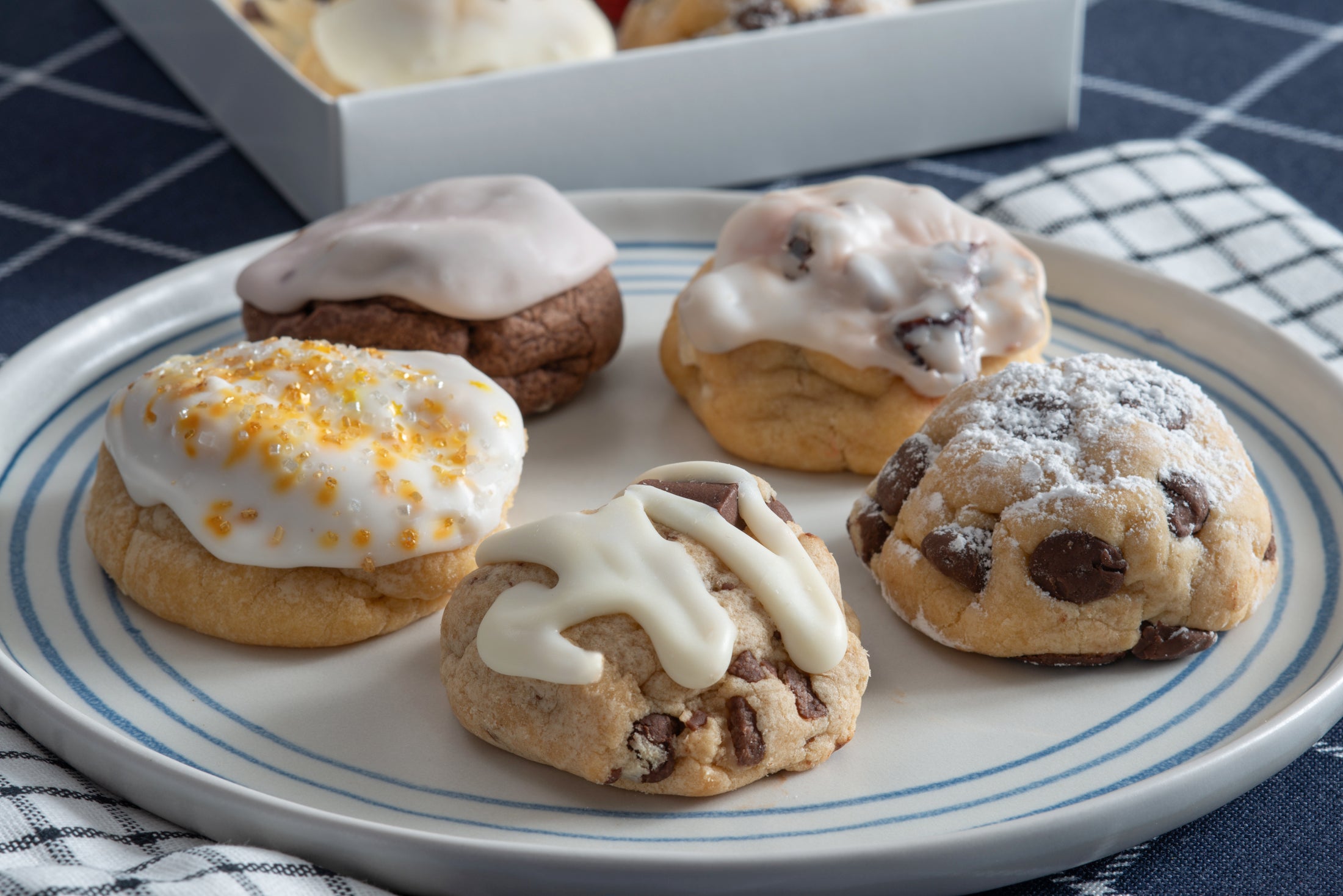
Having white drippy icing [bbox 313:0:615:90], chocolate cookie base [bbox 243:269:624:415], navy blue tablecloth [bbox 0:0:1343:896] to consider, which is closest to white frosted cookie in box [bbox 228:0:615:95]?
white drippy icing [bbox 313:0:615:90]

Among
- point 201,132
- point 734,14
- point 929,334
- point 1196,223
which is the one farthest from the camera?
point 201,132

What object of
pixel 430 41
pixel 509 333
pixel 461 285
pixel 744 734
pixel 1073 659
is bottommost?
pixel 1073 659

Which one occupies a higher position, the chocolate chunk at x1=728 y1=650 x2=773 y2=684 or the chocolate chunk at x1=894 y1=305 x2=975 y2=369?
the chocolate chunk at x1=894 y1=305 x2=975 y2=369

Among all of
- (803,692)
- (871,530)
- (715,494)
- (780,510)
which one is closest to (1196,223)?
(871,530)

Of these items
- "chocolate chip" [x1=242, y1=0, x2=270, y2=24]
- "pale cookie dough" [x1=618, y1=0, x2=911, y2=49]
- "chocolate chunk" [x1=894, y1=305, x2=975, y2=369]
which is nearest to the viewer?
"chocolate chunk" [x1=894, y1=305, x2=975, y2=369]

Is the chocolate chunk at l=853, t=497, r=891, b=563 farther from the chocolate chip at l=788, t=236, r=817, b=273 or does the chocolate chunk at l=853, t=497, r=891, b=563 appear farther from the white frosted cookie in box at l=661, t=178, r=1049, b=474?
the chocolate chip at l=788, t=236, r=817, b=273

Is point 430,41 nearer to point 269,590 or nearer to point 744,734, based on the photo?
point 269,590

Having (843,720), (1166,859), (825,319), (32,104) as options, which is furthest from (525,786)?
(32,104)
